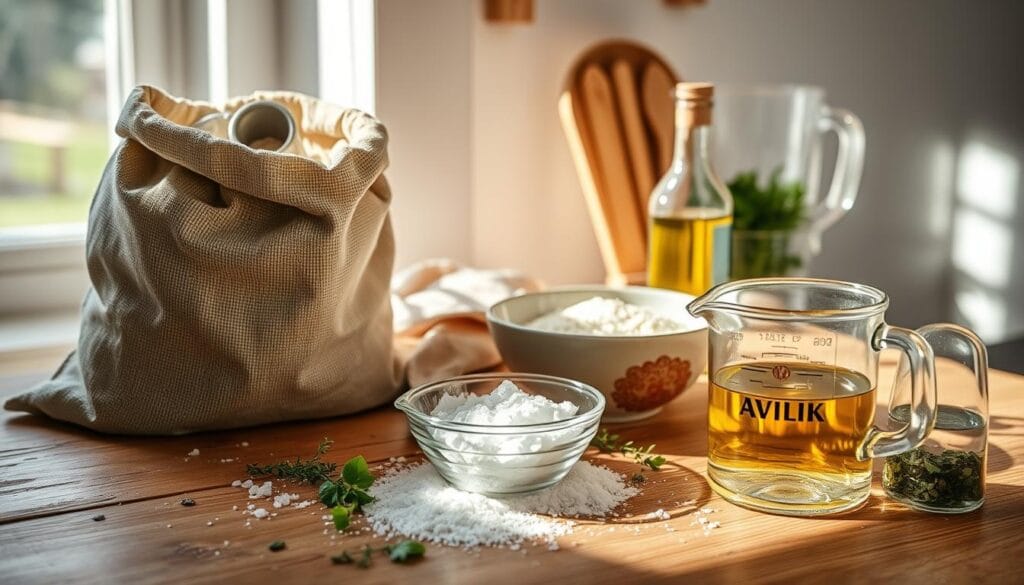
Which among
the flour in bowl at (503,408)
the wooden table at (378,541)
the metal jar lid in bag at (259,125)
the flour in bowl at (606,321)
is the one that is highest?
the metal jar lid in bag at (259,125)

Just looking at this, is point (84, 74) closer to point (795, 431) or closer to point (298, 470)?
point (298, 470)

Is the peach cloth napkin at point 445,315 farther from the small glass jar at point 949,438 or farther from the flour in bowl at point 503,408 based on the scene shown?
the small glass jar at point 949,438

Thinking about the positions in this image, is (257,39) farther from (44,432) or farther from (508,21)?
(44,432)

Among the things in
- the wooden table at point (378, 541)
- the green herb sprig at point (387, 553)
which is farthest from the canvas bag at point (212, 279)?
the green herb sprig at point (387, 553)

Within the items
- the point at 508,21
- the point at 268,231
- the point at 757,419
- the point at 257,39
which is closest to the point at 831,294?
the point at 757,419

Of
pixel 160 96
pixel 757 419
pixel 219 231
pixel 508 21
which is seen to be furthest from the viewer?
pixel 508 21

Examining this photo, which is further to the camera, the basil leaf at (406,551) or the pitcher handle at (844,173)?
the pitcher handle at (844,173)

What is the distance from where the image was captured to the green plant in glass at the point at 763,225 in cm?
138

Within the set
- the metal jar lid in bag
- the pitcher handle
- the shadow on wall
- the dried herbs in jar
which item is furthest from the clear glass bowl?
the shadow on wall

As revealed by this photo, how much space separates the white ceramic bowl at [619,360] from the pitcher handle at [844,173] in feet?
1.73

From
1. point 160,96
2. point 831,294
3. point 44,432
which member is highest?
point 160,96

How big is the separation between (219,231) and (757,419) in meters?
0.44

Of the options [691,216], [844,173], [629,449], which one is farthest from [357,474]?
[844,173]

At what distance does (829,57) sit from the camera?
1818 millimetres
